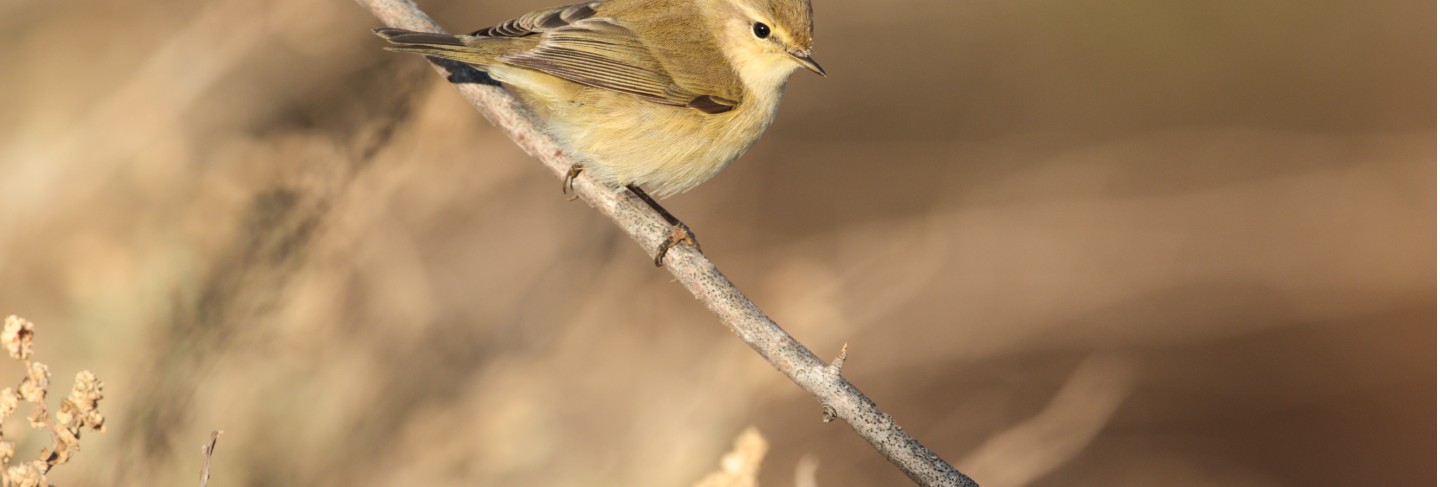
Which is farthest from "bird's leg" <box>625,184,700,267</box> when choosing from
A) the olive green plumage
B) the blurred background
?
the blurred background

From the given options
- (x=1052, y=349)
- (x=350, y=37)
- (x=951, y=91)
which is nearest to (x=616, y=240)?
(x=350, y=37)

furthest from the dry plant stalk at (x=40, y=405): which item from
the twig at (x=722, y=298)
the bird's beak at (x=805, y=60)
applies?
the bird's beak at (x=805, y=60)

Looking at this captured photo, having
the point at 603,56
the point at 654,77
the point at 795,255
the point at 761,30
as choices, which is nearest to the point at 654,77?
the point at 654,77


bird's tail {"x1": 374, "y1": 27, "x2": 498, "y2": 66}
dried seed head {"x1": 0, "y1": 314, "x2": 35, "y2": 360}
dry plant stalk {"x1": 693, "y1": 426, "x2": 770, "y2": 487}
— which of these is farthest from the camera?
bird's tail {"x1": 374, "y1": 27, "x2": 498, "y2": 66}

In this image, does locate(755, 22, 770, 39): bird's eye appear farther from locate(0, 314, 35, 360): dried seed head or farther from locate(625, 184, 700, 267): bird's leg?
locate(0, 314, 35, 360): dried seed head

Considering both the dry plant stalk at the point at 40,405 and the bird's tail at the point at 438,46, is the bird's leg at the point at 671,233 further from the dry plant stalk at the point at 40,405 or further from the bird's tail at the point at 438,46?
the dry plant stalk at the point at 40,405

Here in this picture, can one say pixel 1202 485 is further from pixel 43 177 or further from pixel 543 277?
pixel 43 177

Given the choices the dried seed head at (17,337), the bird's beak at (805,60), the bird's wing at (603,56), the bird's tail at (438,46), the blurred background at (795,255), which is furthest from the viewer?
the bird's beak at (805,60)
